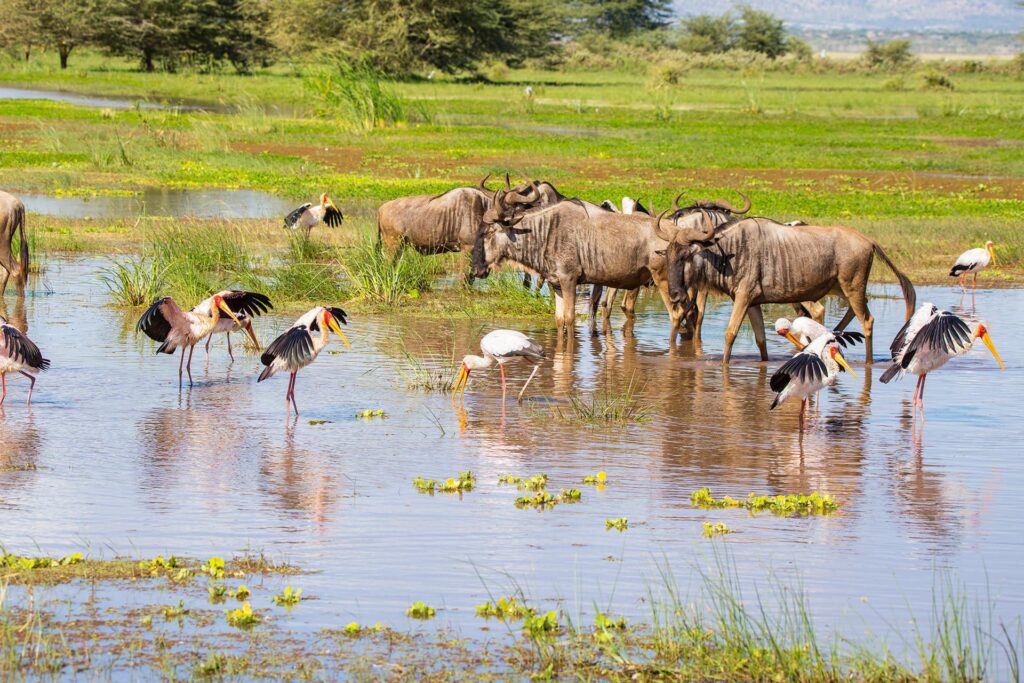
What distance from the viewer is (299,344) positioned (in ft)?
31.1

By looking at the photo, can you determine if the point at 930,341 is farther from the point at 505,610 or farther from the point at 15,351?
the point at 15,351

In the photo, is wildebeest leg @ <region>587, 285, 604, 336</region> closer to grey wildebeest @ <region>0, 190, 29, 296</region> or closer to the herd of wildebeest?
the herd of wildebeest

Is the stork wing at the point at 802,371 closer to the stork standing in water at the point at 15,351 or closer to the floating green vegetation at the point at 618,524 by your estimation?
the floating green vegetation at the point at 618,524

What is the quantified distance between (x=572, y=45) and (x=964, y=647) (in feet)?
300

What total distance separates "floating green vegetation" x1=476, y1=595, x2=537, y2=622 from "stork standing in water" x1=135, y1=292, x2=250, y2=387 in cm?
479

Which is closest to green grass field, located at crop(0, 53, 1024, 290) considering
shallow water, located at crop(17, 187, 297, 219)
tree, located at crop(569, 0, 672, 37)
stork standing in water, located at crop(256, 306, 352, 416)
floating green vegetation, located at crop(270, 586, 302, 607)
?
shallow water, located at crop(17, 187, 297, 219)

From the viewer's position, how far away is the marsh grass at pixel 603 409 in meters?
9.77

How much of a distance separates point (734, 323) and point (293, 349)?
13.4 feet

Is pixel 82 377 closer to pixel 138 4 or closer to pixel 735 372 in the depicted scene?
pixel 735 372

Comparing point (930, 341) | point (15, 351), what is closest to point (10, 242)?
point (15, 351)

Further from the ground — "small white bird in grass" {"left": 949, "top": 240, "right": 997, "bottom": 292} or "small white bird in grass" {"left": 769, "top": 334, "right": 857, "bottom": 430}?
"small white bird in grass" {"left": 949, "top": 240, "right": 997, "bottom": 292}

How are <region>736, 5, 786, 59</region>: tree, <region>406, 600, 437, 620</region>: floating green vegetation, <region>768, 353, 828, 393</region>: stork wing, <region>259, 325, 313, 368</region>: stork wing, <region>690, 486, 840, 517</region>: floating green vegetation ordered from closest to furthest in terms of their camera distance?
<region>406, 600, 437, 620</region>: floating green vegetation, <region>690, 486, 840, 517</region>: floating green vegetation, <region>768, 353, 828, 393</region>: stork wing, <region>259, 325, 313, 368</region>: stork wing, <region>736, 5, 786, 59</region>: tree

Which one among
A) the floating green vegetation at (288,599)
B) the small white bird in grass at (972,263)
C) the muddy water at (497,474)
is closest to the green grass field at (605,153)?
the small white bird in grass at (972,263)

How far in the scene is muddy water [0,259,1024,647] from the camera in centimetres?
661
